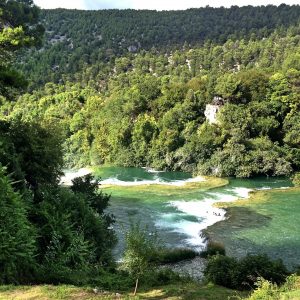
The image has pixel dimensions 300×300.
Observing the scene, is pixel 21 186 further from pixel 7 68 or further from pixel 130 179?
pixel 130 179

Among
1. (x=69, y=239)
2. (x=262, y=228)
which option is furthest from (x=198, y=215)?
(x=69, y=239)

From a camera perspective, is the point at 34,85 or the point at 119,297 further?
the point at 34,85

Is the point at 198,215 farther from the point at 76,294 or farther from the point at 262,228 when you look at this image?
the point at 76,294

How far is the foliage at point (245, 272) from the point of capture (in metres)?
24.9

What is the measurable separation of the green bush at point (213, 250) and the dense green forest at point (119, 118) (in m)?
5.98

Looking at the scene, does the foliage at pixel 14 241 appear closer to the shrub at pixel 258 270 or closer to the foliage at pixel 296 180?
the shrub at pixel 258 270

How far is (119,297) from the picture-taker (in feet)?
55.6

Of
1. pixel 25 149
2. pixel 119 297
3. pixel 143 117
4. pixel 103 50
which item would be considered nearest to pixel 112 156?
pixel 143 117

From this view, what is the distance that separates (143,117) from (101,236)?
66065 millimetres

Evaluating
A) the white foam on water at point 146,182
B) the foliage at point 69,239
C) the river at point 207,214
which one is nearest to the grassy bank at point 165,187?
the river at point 207,214

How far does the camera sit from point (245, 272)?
82.5ft

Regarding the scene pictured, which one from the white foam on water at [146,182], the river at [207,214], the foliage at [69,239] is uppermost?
the foliage at [69,239]

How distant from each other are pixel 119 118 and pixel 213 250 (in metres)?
64.1

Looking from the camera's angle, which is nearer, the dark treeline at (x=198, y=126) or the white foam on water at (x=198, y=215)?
the white foam on water at (x=198, y=215)
